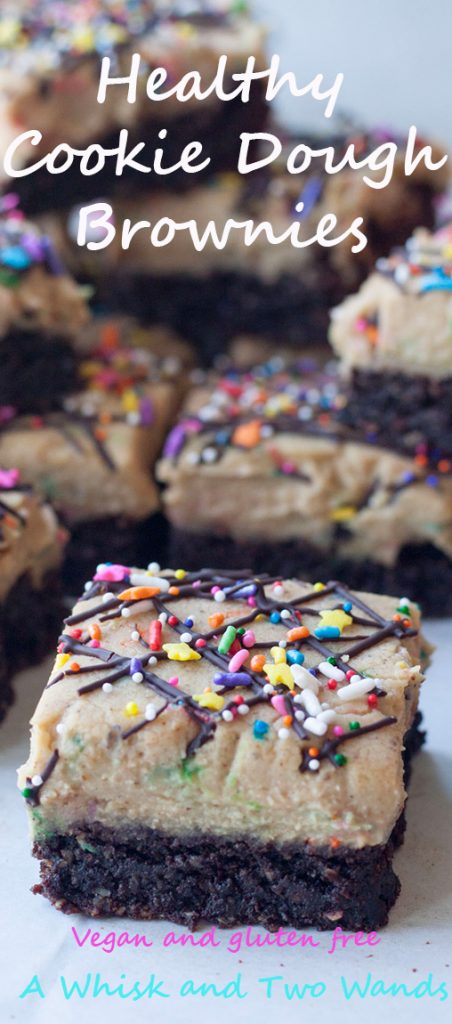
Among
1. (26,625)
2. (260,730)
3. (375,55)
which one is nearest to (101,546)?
(26,625)

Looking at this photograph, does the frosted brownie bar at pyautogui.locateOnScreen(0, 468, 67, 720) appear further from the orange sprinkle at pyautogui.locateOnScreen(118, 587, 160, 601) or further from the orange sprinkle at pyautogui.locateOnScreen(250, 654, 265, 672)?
the orange sprinkle at pyautogui.locateOnScreen(250, 654, 265, 672)

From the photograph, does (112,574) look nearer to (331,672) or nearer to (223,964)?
(331,672)

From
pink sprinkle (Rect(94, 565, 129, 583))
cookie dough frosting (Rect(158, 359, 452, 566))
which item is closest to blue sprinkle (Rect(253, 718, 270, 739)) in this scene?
pink sprinkle (Rect(94, 565, 129, 583))

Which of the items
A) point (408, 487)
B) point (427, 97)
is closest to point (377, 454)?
point (408, 487)

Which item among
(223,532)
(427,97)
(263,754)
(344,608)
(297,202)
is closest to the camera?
(263,754)

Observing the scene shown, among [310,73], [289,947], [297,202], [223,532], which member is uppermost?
[310,73]

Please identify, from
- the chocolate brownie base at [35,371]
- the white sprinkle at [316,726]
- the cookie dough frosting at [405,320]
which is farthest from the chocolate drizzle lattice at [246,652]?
the chocolate brownie base at [35,371]

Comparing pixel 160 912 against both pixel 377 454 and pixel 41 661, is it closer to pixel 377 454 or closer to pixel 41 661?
pixel 41 661

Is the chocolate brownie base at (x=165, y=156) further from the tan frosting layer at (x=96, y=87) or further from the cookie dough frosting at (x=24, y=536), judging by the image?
the cookie dough frosting at (x=24, y=536)
